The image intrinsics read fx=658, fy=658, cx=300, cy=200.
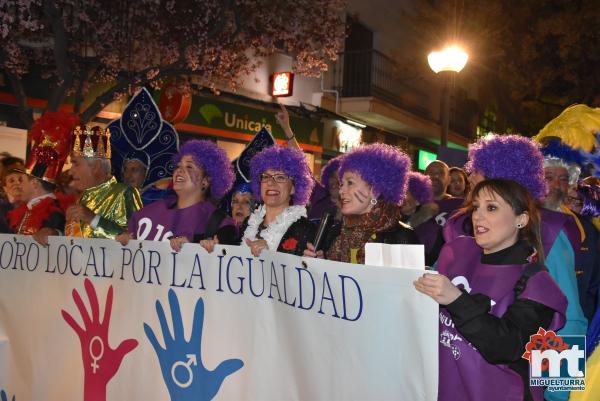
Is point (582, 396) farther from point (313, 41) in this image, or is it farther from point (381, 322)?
point (313, 41)

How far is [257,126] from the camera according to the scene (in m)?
16.0

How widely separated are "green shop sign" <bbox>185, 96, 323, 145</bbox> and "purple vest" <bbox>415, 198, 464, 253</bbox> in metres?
7.03

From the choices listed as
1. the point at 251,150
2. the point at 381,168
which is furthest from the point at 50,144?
the point at 381,168

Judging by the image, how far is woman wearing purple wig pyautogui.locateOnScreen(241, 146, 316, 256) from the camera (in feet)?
13.0

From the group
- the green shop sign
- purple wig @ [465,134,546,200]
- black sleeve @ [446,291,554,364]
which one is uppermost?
the green shop sign

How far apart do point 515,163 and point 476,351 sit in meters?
1.14

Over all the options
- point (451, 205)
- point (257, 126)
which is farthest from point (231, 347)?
point (257, 126)

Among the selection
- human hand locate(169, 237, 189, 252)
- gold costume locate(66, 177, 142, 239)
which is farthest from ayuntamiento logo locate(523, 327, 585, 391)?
gold costume locate(66, 177, 142, 239)

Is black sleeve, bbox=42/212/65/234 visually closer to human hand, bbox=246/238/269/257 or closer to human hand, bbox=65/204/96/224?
human hand, bbox=65/204/96/224

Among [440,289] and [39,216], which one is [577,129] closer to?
[440,289]

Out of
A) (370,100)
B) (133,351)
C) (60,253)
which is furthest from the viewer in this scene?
(370,100)

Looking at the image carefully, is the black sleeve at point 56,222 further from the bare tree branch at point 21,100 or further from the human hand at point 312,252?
the bare tree branch at point 21,100

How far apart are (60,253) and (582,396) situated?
9.70ft

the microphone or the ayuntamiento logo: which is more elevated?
the microphone
